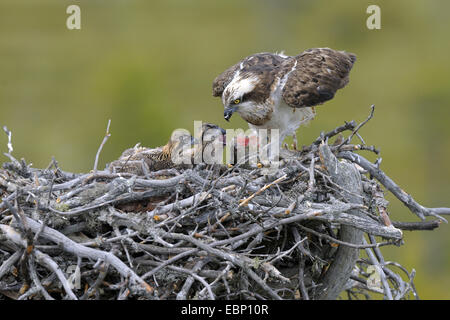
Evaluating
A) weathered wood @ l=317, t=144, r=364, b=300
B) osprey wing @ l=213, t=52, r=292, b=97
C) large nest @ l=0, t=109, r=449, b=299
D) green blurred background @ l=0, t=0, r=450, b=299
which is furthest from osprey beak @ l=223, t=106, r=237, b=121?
green blurred background @ l=0, t=0, r=450, b=299

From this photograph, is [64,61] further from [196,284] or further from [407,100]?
[196,284]

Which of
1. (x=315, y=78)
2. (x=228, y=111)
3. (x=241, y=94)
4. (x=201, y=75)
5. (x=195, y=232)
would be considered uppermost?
(x=315, y=78)

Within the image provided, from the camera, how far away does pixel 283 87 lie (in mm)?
6027

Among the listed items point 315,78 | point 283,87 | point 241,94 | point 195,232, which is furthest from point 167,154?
point 195,232

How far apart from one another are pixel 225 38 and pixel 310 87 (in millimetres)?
14667

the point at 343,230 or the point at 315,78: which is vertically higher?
the point at 315,78

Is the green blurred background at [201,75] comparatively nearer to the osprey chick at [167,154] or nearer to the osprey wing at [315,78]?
the osprey wing at [315,78]

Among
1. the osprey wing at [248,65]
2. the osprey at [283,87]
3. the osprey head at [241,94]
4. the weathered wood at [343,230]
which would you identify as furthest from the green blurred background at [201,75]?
the weathered wood at [343,230]

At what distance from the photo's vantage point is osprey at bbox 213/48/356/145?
596 cm

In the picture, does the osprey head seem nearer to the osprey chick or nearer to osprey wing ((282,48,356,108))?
osprey wing ((282,48,356,108))

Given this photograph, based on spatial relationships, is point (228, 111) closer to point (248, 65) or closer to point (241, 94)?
point (241, 94)

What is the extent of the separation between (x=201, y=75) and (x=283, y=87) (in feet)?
39.5
